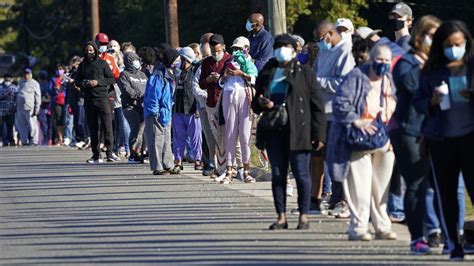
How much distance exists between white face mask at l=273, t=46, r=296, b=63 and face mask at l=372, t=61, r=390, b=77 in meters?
1.12

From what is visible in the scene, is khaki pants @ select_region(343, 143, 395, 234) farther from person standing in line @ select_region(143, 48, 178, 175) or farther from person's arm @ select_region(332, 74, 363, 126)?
person standing in line @ select_region(143, 48, 178, 175)

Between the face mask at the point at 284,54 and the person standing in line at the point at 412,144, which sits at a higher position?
the face mask at the point at 284,54

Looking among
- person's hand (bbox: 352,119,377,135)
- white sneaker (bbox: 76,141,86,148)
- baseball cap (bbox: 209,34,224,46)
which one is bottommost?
white sneaker (bbox: 76,141,86,148)

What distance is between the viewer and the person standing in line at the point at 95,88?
27.1 m

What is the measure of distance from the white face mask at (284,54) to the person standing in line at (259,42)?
6.43 m

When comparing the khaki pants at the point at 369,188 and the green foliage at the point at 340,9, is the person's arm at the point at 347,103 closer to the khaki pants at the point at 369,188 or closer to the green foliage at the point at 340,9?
the khaki pants at the point at 369,188

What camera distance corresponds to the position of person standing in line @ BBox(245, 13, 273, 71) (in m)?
21.9

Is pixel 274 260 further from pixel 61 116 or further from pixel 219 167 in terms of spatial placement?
pixel 61 116

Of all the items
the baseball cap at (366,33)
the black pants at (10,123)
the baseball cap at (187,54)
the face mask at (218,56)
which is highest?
the baseball cap at (366,33)

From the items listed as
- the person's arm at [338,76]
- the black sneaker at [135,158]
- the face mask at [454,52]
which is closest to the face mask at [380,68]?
the face mask at [454,52]

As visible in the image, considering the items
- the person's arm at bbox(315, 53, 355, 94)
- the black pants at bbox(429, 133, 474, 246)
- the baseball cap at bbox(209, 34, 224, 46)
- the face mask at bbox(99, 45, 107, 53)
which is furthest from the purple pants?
the black pants at bbox(429, 133, 474, 246)

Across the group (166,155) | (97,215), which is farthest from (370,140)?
(166,155)

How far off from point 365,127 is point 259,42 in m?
7.74

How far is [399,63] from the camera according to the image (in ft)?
44.1
